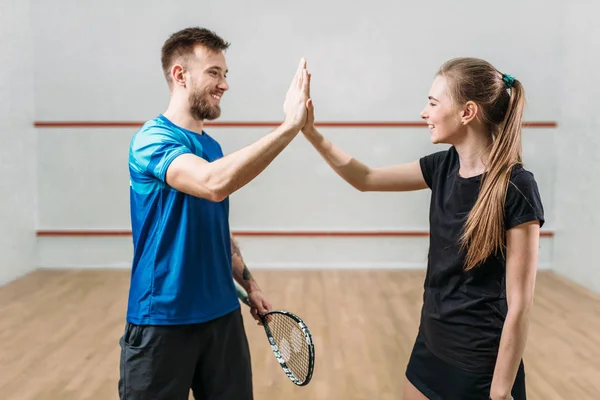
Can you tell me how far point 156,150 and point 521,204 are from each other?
2.51ft

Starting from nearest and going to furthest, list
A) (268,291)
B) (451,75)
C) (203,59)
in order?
(451,75) → (203,59) → (268,291)

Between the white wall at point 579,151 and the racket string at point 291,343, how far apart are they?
124 inches

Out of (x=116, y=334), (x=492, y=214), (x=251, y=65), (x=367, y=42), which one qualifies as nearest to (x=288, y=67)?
(x=251, y=65)

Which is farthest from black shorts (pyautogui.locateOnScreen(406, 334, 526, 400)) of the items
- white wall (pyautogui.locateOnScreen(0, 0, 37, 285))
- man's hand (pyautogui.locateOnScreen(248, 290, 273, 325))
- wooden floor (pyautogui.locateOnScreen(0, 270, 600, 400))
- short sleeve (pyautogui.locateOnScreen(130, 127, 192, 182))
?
white wall (pyautogui.locateOnScreen(0, 0, 37, 285))

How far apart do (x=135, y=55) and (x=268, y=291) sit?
213cm

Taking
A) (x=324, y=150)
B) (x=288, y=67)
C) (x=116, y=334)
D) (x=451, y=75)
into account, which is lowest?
(x=116, y=334)

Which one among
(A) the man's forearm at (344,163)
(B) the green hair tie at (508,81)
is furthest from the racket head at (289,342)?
(B) the green hair tie at (508,81)

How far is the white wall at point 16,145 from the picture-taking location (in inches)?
176

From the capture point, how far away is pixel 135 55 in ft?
16.3

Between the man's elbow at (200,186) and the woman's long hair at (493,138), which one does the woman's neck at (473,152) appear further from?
the man's elbow at (200,186)

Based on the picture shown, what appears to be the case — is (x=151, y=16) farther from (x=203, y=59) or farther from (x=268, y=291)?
(x=203, y=59)

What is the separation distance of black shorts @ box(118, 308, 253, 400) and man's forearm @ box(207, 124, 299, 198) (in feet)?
1.20

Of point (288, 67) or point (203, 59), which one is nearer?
point (203, 59)

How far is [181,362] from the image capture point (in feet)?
4.77
